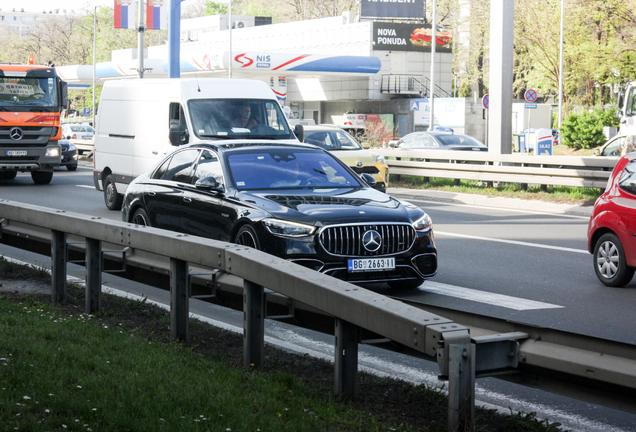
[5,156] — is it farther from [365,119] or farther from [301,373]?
[365,119]

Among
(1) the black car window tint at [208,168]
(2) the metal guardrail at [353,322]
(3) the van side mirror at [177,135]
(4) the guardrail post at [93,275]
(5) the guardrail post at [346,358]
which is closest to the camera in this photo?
(2) the metal guardrail at [353,322]

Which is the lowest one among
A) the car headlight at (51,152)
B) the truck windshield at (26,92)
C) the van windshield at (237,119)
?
the car headlight at (51,152)

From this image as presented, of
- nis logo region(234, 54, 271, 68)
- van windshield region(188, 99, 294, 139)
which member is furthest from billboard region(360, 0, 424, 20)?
van windshield region(188, 99, 294, 139)

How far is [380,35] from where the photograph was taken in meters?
69.8

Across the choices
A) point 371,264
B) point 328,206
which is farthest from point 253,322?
point 328,206

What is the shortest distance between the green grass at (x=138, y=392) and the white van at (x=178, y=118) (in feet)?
31.4

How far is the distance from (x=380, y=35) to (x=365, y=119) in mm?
8076

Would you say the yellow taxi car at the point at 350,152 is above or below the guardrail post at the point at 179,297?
above

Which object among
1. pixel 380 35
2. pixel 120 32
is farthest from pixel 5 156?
pixel 120 32

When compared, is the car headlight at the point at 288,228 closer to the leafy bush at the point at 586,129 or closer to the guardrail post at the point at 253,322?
the guardrail post at the point at 253,322

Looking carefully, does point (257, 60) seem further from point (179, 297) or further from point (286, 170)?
point (179, 297)

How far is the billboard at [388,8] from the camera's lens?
76.3 m

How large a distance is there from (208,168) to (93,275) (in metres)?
2.94

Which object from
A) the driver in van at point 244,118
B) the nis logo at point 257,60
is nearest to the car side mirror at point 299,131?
the driver in van at point 244,118
